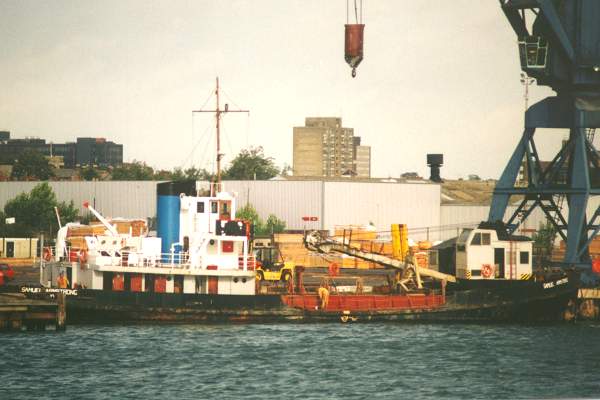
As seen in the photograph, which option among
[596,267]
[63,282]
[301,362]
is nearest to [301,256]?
[596,267]

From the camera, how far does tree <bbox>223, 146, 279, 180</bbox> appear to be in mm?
111438

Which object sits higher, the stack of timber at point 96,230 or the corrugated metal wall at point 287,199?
the corrugated metal wall at point 287,199

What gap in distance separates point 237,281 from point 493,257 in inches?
385

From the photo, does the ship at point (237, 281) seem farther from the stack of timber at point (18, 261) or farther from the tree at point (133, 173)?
the tree at point (133, 173)

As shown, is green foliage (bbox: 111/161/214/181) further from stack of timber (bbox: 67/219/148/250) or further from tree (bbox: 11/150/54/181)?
stack of timber (bbox: 67/219/148/250)

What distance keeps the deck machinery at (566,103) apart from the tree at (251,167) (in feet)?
199

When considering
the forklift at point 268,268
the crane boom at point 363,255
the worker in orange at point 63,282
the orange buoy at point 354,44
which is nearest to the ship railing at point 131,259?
the worker in orange at point 63,282

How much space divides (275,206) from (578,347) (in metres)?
41.5

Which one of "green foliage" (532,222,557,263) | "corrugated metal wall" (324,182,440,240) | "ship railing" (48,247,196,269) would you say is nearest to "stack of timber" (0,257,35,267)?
"corrugated metal wall" (324,182,440,240)

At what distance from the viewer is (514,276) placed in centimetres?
4366

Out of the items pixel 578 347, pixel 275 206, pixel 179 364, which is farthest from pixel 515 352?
pixel 275 206

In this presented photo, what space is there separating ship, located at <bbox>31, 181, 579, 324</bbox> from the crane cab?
37mm

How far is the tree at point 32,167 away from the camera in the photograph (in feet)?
250

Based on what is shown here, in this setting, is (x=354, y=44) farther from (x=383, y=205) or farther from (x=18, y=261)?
(x=383, y=205)
